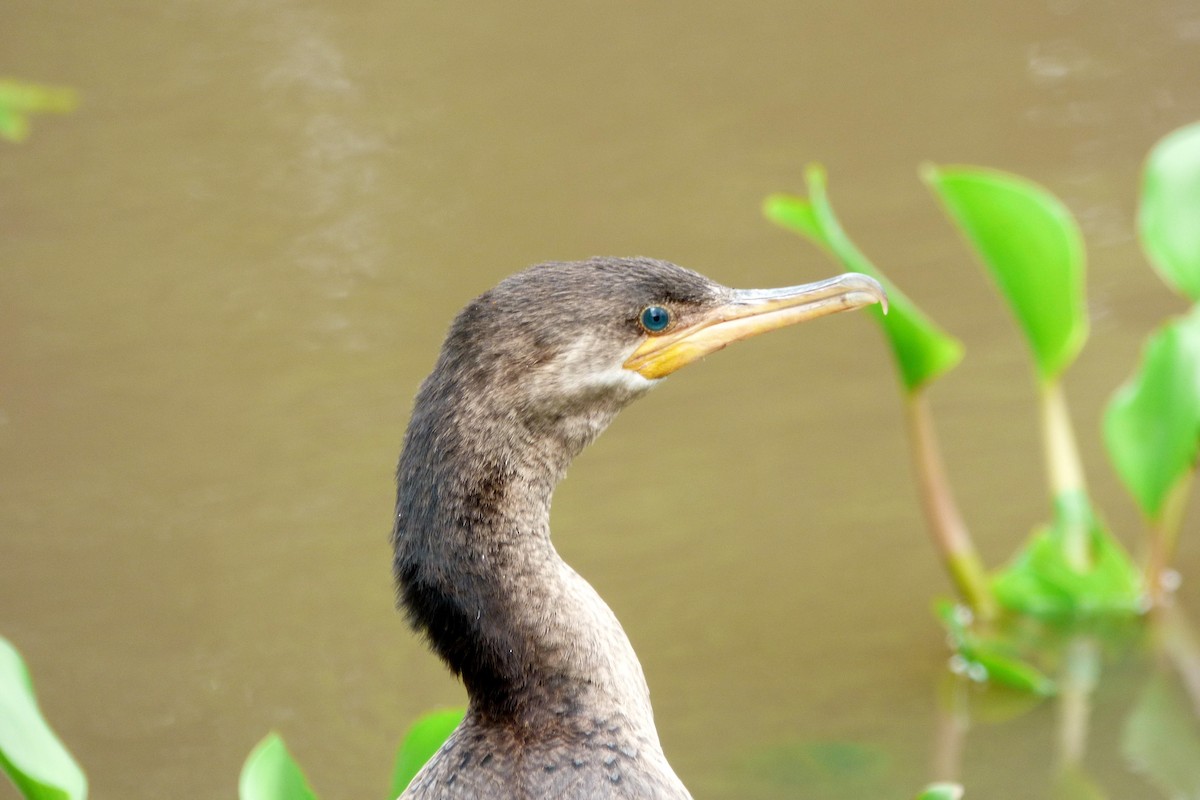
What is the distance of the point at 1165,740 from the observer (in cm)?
419

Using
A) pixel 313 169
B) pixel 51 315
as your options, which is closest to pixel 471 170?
pixel 313 169

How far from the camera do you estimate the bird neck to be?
245 centimetres

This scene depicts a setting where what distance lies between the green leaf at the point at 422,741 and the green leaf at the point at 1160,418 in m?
2.18

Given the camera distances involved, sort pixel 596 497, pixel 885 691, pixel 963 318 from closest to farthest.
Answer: pixel 885 691, pixel 596 497, pixel 963 318

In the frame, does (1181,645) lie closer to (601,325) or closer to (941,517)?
(941,517)

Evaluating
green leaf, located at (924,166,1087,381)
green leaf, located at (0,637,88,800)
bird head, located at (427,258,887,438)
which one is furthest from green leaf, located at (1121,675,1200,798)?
green leaf, located at (0,637,88,800)

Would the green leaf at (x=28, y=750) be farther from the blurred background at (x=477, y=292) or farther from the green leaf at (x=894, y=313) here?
the green leaf at (x=894, y=313)

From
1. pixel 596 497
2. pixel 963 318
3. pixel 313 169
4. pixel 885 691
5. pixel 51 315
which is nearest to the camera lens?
pixel 885 691

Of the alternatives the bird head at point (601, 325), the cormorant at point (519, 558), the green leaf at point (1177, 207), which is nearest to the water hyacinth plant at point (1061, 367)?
the green leaf at point (1177, 207)

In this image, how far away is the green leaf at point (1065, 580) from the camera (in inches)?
177

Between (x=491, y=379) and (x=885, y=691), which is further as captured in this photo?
(x=885, y=691)

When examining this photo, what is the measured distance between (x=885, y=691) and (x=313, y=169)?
13.5ft

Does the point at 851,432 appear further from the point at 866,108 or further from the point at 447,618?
the point at 447,618

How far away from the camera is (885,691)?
4.45 m
